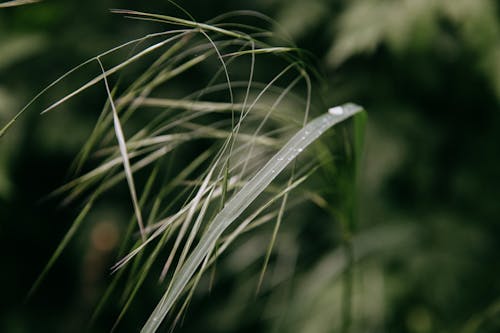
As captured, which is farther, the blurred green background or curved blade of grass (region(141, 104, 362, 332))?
the blurred green background

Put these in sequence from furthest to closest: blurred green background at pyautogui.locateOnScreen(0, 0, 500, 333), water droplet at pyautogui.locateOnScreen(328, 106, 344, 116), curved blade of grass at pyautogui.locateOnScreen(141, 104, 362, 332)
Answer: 1. blurred green background at pyautogui.locateOnScreen(0, 0, 500, 333)
2. water droplet at pyautogui.locateOnScreen(328, 106, 344, 116)
3. curved blade of grass at pyautogui.locateOnScreen(141, 104, 362, 332)

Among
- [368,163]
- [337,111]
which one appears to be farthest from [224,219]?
[368,163]

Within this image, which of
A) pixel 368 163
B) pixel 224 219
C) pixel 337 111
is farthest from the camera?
pixel 368 163

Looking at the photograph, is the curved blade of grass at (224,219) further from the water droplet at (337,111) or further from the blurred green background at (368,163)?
the blurred green background at (368,163)

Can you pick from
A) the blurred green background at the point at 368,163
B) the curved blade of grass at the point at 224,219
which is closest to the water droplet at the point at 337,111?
the curved blade of grass at the point at 224,219

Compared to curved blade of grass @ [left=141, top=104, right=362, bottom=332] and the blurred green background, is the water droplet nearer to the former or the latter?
→ curved blade of grass @ [left=141, top=104, right=362, bottom=332]

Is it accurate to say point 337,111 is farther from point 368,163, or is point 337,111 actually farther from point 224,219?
point 368,163

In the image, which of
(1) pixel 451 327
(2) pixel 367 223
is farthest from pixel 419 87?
(1) pixel 451 327

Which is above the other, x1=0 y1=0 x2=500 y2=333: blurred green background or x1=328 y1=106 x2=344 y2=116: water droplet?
x1=328 y1=106 x2=344 y2=116: water droplet

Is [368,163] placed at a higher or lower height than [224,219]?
lower

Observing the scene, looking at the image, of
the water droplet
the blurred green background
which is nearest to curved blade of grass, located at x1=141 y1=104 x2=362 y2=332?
the water droplet
